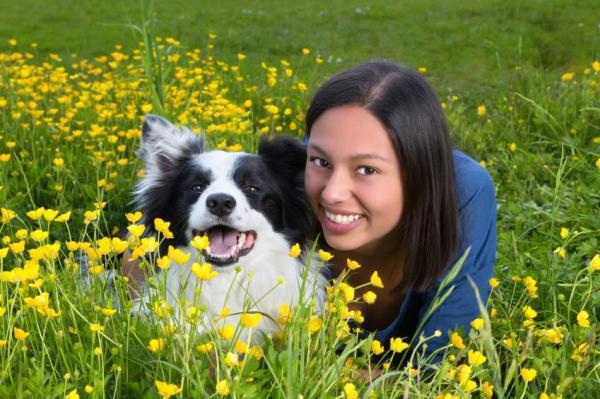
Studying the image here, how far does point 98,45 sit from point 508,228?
6935 mm

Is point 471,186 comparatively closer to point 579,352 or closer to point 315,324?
point 579,352

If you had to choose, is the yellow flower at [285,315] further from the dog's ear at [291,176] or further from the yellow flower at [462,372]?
the dog's ear at [291,176]

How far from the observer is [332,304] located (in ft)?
6.14

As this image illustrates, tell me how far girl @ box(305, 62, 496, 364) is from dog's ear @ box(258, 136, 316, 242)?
0.17m

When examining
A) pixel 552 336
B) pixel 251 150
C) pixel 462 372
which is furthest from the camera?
pixel 251 150

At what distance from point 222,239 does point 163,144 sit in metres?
0.55

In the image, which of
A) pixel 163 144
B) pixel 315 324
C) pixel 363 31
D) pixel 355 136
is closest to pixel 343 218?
pixel 355 136

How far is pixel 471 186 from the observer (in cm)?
278

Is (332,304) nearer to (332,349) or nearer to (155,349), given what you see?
(332,349)

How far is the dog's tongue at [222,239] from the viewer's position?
8.56 ft

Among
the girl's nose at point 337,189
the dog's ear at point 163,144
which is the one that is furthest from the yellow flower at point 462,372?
the dog's ear at point 163,144

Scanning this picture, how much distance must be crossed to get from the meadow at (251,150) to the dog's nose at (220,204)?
14.8 inches

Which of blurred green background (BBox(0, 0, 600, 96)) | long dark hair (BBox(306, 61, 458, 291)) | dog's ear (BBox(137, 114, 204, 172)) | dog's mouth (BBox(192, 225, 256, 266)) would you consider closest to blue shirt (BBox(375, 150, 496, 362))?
long dark hair (BBox(306, 61, 458, 291))

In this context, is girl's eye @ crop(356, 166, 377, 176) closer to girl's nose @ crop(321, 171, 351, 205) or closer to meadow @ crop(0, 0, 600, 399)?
girl's nose @ crop(321, 171, 351, 205)
